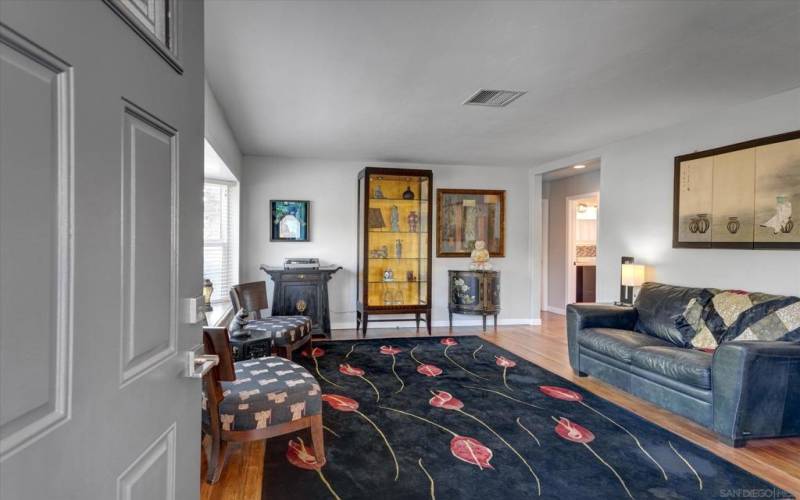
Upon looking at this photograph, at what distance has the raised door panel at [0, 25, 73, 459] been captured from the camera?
554mm

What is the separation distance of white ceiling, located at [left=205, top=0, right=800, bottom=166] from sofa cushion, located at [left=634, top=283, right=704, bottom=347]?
1.61 metres

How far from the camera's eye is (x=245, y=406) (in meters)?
2.27

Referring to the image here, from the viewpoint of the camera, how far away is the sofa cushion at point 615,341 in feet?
11.5

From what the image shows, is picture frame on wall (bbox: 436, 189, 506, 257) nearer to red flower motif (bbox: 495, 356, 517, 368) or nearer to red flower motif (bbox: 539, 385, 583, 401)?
red flower motif (bbox: 495, 356, 517, 368)

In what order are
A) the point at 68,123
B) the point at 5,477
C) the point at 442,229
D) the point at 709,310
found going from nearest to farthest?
the point at 5,477 → the point at 68,123 → the point at 709,310 → the point at 442,229

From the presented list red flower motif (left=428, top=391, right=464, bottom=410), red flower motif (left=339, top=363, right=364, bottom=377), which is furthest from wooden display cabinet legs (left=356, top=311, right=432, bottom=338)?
red flower motif (left=428, top=391, right=464, bottom=410)

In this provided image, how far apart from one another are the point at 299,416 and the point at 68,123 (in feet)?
6.80

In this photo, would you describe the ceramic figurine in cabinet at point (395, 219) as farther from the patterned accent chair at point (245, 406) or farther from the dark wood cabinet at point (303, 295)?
the patterned accent chair at point (245, 406)

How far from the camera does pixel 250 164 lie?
5.82m

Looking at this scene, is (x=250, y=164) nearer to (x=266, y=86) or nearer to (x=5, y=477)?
(x=266, y=86)

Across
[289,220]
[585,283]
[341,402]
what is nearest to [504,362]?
[341,402]

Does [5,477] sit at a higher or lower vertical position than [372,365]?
higher

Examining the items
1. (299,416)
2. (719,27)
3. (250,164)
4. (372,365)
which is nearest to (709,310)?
(719,27)

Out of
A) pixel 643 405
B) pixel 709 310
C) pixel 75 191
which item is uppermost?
pixel 75 191
